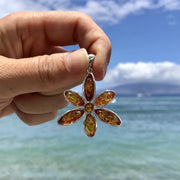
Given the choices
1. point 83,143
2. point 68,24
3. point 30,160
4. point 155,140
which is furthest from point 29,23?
point 155,140

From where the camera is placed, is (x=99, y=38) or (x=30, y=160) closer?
(x=99, y=38)

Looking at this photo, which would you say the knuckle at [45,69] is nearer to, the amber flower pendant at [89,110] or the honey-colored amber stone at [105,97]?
the amber flower pendant at [89,110]

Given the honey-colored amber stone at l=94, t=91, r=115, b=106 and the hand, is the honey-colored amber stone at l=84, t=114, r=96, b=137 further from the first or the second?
the hand

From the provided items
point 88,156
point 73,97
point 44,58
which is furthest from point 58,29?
point 88,156

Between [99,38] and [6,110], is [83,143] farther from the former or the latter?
[99,38]

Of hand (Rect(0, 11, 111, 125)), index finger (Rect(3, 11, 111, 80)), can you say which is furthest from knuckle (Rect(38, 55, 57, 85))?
index finger (Rect(3, 11, 111, 80))
